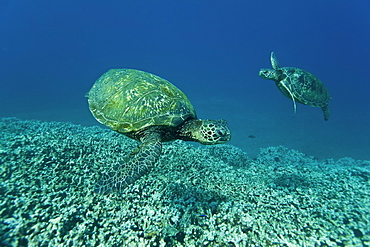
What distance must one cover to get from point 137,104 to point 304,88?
255 inches

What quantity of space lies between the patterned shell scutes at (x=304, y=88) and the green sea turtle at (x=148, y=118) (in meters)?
4.89

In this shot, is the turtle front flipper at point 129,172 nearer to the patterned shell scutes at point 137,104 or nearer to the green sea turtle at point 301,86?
the patterned shell scutes at point 137,104

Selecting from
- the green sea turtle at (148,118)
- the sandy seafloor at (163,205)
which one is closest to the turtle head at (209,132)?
the green sea turtle at (148,118)

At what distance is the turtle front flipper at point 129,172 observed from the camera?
2.80 metres

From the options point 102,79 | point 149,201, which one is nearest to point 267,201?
point 149,201

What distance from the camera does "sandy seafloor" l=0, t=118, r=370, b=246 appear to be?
254cm

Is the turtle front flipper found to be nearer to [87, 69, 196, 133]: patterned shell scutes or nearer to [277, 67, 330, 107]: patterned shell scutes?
[87, 69, 196, 133]: patterned shell scutes

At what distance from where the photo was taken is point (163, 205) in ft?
10.5

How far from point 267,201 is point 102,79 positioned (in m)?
5.00

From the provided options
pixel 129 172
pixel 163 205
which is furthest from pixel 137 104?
pixel 163 205

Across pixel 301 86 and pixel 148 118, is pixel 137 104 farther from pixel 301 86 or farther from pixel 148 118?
pixel 301 86

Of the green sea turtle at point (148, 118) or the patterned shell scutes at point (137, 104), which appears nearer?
the green sea turtle at point (148, 118)

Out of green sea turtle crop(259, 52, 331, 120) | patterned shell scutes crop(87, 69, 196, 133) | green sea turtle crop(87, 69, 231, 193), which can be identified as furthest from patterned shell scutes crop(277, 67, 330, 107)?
patterned shell scutes crop(87, 69, 196, 133)

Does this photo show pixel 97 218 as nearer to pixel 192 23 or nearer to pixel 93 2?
pixel 93 2
